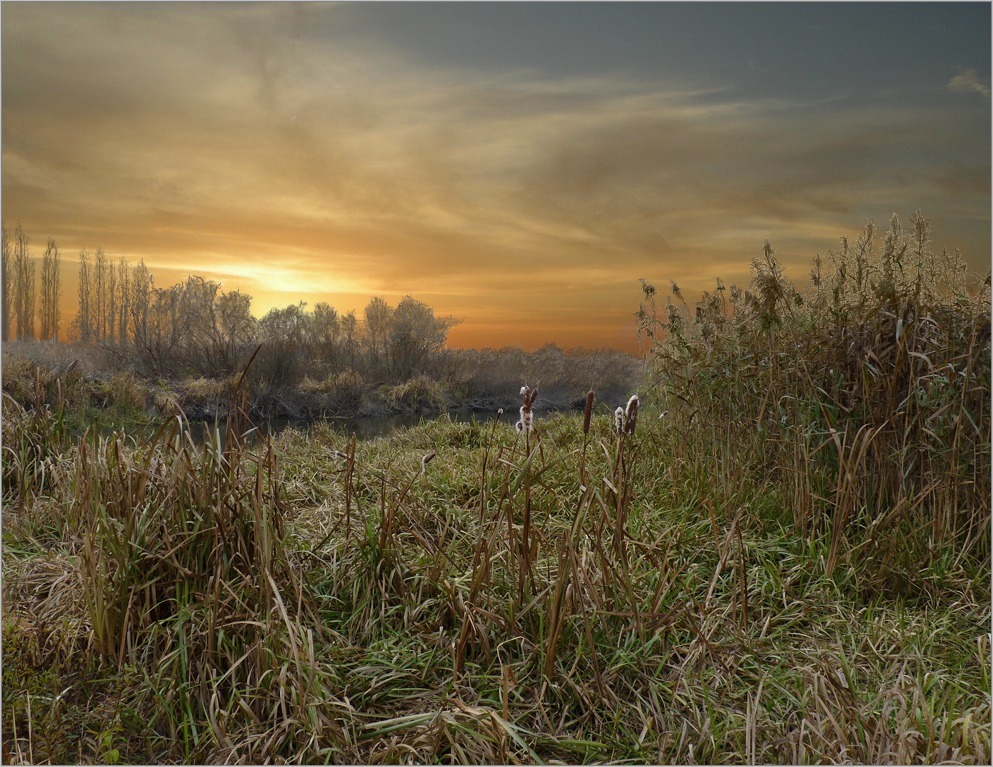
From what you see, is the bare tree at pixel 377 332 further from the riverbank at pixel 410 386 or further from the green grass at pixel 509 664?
the green grass at pixel 509 664

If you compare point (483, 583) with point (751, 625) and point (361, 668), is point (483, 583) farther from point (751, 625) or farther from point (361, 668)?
point (751, 625)

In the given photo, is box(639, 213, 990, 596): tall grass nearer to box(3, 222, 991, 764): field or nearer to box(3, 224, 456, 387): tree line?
box(3, 222, 991, 764): field

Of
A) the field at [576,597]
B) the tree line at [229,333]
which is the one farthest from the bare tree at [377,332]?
the field at [576,597]

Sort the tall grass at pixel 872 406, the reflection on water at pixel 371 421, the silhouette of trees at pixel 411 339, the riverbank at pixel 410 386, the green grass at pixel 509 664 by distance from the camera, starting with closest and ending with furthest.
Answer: the green grass at pixel 509 664
the tall grass at pixel 872 406
the reflection on water at pixel 371 421
the riverbank at pixel 410 386
the silhouette of trees at pixel 411 339

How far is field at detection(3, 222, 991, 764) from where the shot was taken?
7.14 feet

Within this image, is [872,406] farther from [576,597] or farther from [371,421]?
[371,421]

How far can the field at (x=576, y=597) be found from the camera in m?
2.18

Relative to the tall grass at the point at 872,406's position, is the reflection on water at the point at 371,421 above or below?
below

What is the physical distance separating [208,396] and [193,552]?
9.81 meters

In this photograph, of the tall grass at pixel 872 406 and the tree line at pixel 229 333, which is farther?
the tree line at pixel 229 333

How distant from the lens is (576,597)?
2.43 meters

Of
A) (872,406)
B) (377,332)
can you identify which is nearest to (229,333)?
(377,332)

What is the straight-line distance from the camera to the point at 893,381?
359 centimetres

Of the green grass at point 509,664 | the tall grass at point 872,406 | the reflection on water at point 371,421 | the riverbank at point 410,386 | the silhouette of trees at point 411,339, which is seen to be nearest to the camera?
the green grass at point 509,664
